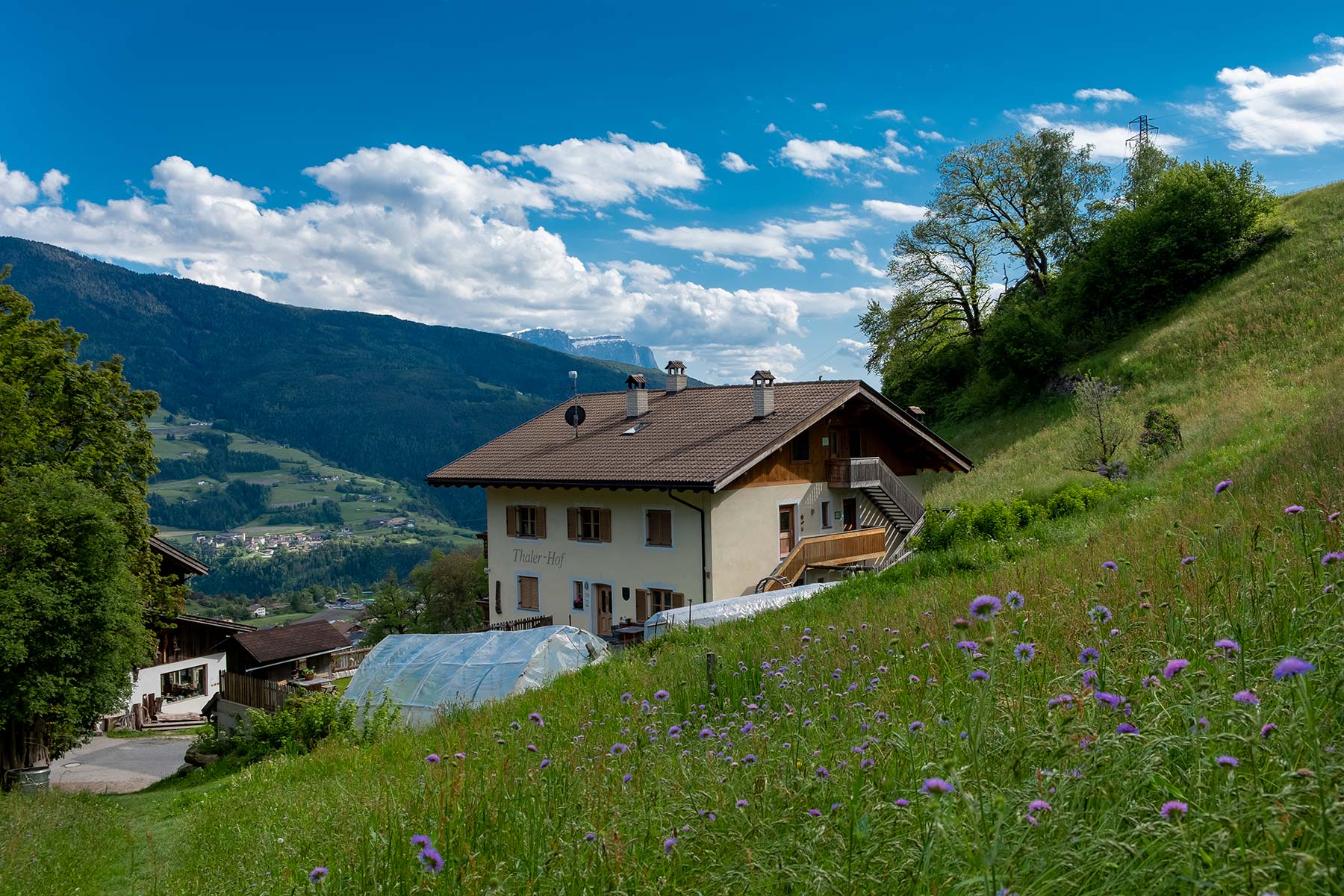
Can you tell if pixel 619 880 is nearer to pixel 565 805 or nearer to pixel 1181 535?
pixel 565 805

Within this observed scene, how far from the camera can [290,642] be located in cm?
4434

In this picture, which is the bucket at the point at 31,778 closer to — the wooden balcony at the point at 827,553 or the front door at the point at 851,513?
the wooden balcony at the point at 827,553

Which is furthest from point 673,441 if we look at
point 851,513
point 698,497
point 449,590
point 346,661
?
point 449,590

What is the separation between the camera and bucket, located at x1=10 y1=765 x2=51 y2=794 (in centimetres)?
2291

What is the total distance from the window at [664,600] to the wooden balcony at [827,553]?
2532 millimetres

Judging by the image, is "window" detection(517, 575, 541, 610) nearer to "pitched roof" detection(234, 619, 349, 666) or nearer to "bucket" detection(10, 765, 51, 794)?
"bucket" detection(10, 765, 51, 794)

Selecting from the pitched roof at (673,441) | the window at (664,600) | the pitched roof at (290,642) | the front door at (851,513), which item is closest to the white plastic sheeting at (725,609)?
the pitched roof at (673,441)

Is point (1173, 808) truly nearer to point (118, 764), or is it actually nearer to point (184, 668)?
point (118, 764)

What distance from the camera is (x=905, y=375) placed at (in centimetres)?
5578

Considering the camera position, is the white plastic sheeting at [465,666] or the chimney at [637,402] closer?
the white plastic sheeting at [465,666]

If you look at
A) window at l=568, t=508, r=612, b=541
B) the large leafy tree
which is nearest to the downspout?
window at l=568, t=508, r=612, b=541

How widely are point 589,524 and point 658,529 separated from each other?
3385mm

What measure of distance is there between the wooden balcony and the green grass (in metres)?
16.4

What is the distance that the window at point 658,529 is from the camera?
1144 inches
